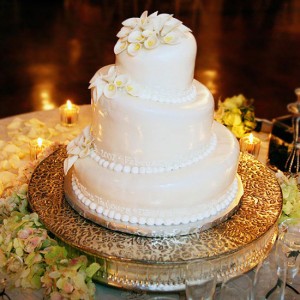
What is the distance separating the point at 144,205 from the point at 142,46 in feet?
2.09

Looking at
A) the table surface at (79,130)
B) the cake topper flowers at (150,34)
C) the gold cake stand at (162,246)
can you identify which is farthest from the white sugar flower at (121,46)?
the table surface at (79,130)

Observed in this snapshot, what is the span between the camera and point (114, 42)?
7699 millimetres

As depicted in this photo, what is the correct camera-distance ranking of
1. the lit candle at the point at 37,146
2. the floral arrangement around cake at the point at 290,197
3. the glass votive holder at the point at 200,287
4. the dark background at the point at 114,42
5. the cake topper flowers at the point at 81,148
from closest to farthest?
1. the glass votive holder at the point at 200,287
2. the cake topper flowers at the point at 81,148
3. the floral arrangement around cake at the point at 290,197
4. the lit candle at the point at 37,146
5. the dark background at the point at 114,42

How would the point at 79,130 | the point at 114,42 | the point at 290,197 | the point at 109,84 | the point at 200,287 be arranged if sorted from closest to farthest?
1. the point at 200,287
2. the point at 109,84
3. the point at 290,197
4. the point at 79,130
5. the point at 114,42

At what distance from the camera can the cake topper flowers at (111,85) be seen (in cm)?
223

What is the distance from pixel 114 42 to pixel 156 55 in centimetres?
564

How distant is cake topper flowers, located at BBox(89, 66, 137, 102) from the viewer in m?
2.23

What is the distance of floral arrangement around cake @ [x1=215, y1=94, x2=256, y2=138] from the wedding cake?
118 centimetres

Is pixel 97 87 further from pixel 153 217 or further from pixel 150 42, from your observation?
pixel 153 217

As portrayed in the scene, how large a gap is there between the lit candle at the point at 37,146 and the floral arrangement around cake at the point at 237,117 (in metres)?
1.14

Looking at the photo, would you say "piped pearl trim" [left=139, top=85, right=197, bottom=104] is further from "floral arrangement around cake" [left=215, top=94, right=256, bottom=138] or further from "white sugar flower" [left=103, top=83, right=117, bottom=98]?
"floral arrangement around cake" [left=215, top=94, right=256, bottom=138]

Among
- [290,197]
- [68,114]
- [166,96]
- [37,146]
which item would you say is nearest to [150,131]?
[166,96]

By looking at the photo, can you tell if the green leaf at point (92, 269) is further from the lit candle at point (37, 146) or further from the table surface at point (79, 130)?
the lit candle at point (37, 146)

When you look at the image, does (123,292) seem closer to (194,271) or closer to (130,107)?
(194,271)
